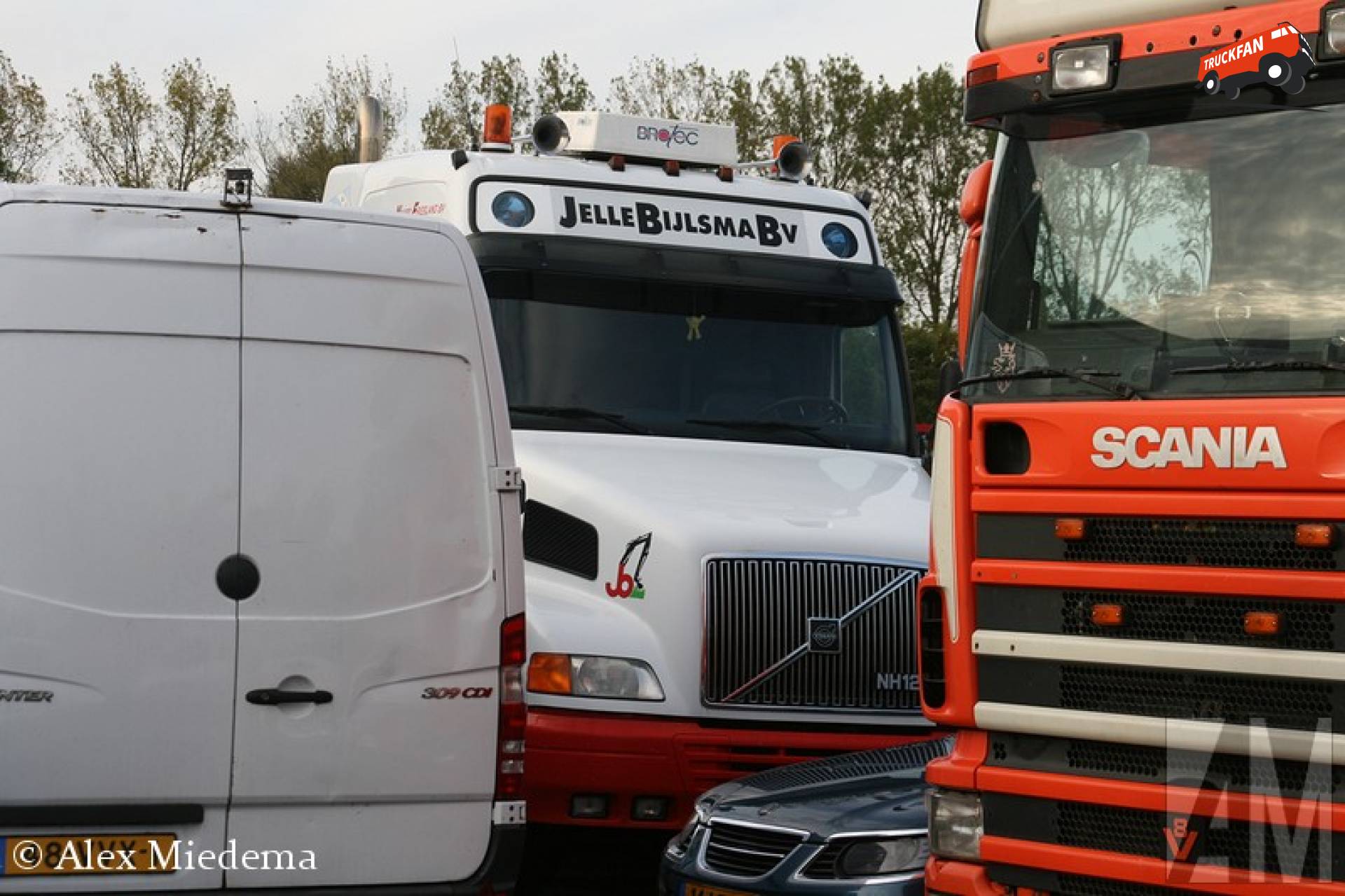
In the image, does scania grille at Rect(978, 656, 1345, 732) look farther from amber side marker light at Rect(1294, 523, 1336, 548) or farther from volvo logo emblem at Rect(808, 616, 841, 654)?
volvo logo emblem at Rect(808, 616, 841, 654)

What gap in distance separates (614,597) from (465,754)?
7.97ft

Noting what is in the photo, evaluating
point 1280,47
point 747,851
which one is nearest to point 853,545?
point 747,851

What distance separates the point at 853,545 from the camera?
921 centimetres

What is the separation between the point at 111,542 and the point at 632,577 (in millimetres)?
3243

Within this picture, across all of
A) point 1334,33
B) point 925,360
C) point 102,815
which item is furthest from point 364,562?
point 925,360

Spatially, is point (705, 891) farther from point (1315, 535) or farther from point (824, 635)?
point (1315, 535)

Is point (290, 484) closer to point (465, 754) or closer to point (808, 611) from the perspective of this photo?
point (465, 754)

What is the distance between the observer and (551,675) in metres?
8.91

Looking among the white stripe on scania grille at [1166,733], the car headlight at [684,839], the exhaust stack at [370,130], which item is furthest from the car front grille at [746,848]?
the exhaust stack at [370,130]

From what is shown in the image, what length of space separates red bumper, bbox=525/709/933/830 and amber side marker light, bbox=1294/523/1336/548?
357cm

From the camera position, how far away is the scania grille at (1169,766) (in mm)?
5914

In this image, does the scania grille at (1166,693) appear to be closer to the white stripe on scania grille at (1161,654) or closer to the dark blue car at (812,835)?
the white stripe on scania grille at (1161,654)

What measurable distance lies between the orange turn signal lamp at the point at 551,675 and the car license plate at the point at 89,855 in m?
2.71

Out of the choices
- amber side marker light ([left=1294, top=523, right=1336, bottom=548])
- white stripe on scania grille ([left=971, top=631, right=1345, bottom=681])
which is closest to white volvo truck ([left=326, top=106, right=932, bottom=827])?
white stripe on scania grille ([left=971, top=631, right=1345, bottom=681])
